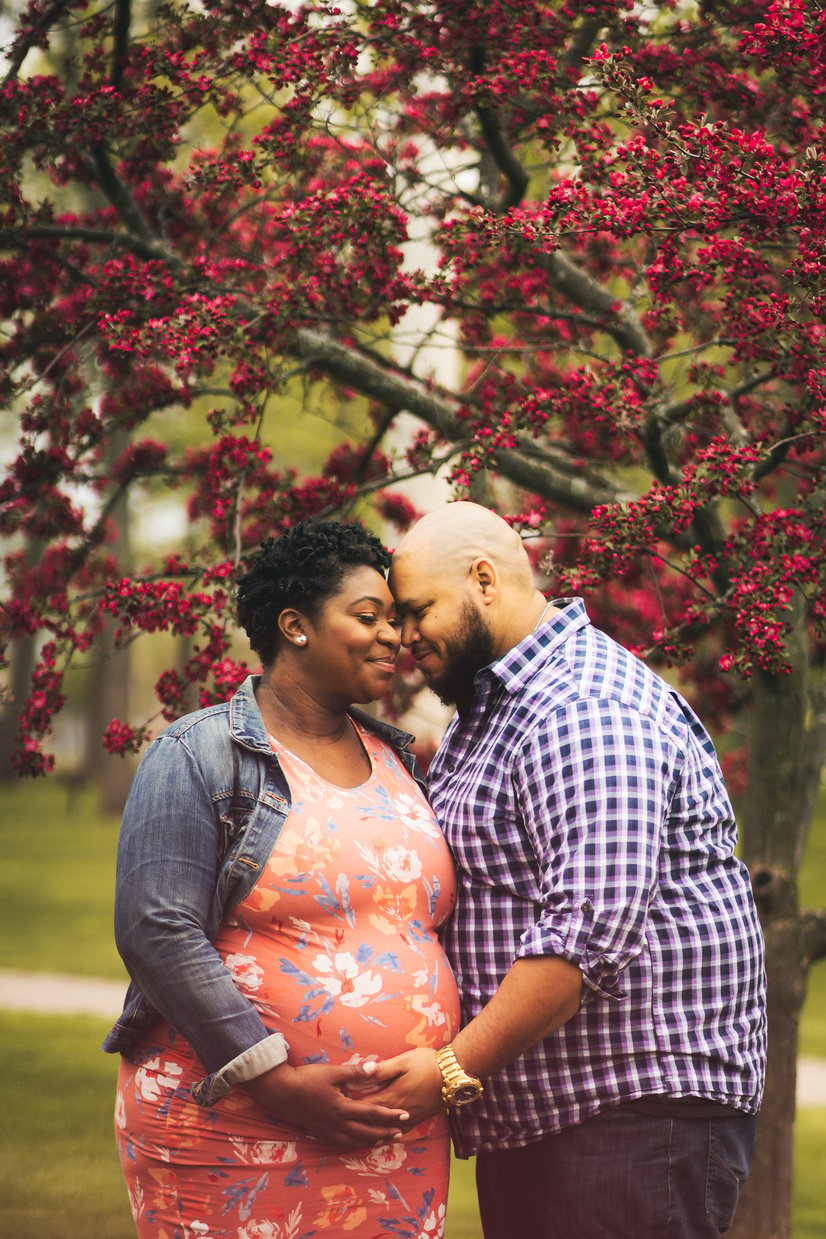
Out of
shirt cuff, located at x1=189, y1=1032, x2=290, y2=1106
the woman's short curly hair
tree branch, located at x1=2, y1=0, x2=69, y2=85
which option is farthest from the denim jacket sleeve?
tree branch, located at x1=2, y1=0, x2=69, y2=85

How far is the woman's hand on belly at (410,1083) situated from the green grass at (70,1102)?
3342 mm

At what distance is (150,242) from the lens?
16.0ft

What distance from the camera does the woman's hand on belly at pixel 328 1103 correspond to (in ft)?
8.61

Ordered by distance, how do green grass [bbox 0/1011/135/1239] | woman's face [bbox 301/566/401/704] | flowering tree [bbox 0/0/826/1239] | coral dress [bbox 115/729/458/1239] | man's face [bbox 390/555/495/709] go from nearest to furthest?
coral dress [bbox 115/729/458/1239]
woman's face [bbox 301/566/401/704]
man's face [bbox 390/555/495/709]
flowering tree [bbox 0/0/826/1239]
green grass [bbox 0/1011/135/1239]

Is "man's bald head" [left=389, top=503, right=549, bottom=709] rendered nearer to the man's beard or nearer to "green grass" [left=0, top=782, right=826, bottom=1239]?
the man's beard

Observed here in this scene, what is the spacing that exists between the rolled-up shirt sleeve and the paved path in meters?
6.49

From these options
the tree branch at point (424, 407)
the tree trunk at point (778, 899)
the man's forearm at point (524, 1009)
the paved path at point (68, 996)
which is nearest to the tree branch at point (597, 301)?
the tree branch at point (424, 407)

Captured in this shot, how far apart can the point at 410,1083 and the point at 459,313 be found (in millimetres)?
3324

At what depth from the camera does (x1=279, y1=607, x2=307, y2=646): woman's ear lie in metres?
2.95

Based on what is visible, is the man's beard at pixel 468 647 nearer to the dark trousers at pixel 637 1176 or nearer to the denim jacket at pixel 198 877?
the denim jacket at pixel 198 877

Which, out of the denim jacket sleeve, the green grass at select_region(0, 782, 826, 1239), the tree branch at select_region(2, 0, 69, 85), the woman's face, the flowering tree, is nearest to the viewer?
the denim jacket sleeve

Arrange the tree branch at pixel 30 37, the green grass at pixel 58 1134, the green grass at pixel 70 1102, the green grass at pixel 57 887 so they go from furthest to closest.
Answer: the green grass at pixel 57 887 < the green grass at pixel 70 1102 < the green grass at pixel 58 1134 < the tree branch at pixel 30 37

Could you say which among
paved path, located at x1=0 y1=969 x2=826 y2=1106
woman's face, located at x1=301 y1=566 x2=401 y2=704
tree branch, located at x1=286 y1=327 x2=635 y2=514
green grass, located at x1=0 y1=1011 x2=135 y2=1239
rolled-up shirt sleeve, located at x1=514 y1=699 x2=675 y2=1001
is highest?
tree branch, located at x1=286 y1=327 x2=635 y2=514

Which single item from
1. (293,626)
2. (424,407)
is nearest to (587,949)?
(293,626)
